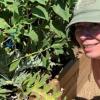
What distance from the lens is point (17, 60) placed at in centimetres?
271

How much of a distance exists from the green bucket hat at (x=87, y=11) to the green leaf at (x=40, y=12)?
0.34m

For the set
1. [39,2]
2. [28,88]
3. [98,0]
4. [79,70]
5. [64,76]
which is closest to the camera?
[98,0]

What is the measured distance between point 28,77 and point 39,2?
0.57 m

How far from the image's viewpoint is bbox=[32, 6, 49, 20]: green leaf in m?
2.56

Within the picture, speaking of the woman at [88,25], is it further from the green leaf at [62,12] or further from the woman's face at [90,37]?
the green leaf at [62,12]

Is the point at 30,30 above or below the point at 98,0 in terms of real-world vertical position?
below

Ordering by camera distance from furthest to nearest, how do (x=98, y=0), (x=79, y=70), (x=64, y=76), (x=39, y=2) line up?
1. (x=79, y=70)
2. (x=64, y=76)
3. (x=39, y=2)
4. (x=98, y=0)

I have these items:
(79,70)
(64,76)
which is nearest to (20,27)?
(64,76)

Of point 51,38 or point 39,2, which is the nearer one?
point 39,2

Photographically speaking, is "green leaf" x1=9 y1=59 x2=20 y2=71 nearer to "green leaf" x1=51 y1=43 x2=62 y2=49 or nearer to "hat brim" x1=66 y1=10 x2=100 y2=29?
"green leaf" x1=51 y1=43 x2=62 y2=49

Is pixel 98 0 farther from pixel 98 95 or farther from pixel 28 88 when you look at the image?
pixel 98 95

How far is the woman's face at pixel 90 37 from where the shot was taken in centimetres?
221

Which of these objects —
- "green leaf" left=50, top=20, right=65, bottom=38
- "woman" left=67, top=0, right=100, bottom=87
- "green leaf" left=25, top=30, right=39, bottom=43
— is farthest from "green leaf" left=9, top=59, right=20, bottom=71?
"woman" left=67, top=0, right=100, bottom=87

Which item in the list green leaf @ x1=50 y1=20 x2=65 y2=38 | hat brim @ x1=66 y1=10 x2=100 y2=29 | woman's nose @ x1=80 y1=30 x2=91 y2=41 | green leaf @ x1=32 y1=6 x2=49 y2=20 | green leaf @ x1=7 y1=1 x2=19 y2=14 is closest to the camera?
hat brim @ x1=66 y1=10 x2=100 y2=29
